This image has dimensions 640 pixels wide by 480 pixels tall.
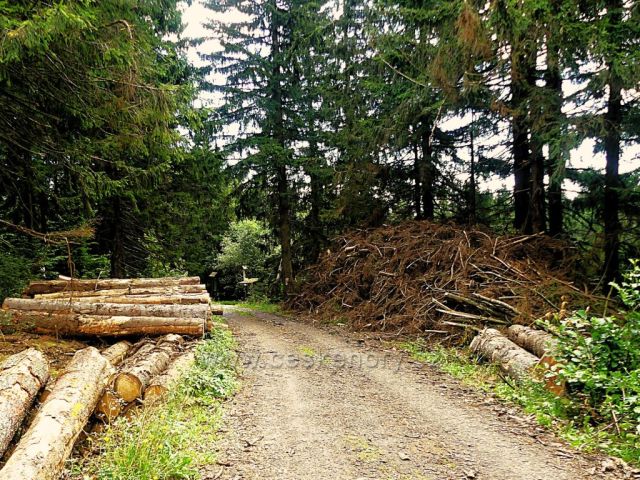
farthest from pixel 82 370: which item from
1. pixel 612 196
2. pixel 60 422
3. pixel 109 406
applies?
pixel 612 196

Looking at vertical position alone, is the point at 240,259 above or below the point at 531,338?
above

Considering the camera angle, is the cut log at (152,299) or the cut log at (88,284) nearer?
the cut log at (152,299)

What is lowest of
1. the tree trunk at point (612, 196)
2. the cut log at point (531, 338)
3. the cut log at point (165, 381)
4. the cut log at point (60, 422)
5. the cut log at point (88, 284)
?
the cut log at point (165, 381)

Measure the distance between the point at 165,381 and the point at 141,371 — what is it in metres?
0.33

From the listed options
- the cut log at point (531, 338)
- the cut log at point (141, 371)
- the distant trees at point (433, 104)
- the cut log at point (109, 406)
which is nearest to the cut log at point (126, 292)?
the cut log at point (141, 371)

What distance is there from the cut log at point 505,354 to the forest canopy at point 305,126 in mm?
→ 3610

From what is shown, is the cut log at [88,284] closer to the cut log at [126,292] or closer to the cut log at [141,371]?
the cut log at [126,292]

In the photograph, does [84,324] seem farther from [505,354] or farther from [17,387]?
[505,354]

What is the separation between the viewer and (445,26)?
8383 mm

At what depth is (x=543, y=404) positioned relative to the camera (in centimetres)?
495

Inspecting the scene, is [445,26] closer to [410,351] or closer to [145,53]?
[145,53]

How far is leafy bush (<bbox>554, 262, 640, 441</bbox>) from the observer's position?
431 centimetres

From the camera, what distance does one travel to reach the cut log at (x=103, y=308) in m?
7.81

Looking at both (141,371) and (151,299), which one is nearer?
(141,371)
